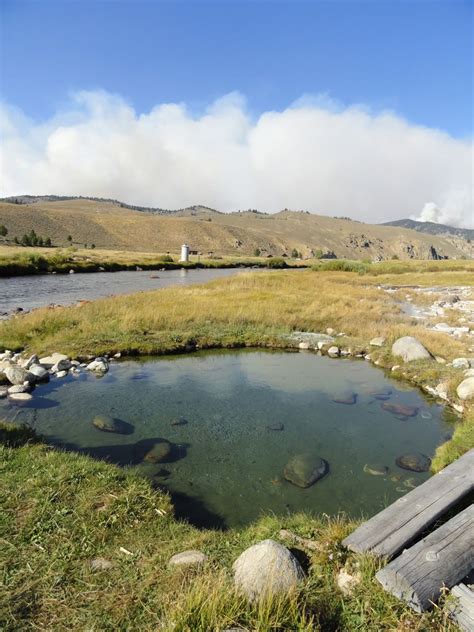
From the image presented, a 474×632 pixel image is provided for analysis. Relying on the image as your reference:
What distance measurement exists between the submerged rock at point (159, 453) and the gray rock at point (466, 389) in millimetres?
9755

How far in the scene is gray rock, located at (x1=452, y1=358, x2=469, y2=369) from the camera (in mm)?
15703

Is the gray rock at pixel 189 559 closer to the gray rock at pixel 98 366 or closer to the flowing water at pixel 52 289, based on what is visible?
the gray rock at pixel 98 366

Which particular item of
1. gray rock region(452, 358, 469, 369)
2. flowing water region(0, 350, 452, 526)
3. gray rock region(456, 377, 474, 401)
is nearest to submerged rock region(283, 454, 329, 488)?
flowing water region(0, 350, 452, 526)

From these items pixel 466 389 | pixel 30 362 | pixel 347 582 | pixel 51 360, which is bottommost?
pixel 51 360

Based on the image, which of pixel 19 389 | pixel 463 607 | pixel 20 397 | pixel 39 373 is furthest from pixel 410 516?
pixel 39 373

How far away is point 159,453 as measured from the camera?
9.44 m

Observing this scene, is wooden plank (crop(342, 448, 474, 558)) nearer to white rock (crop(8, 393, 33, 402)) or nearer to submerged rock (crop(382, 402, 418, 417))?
submerged rock (crop(382, 402, 418, 417))

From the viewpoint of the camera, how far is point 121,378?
47.8 feet

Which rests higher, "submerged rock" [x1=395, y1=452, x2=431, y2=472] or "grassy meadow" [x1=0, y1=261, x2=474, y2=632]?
"grassy meadow" [x1=0, y1=261, x2=474, y2=632]

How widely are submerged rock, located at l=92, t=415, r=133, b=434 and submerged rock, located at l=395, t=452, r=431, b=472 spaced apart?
22.7 feet

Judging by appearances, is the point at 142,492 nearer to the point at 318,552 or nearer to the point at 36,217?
the point at 318,552

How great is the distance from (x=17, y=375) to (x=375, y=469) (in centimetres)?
1135

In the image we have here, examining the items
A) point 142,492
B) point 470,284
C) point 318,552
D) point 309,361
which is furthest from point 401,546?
point 470,284

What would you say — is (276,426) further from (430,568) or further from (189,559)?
(430,568)
